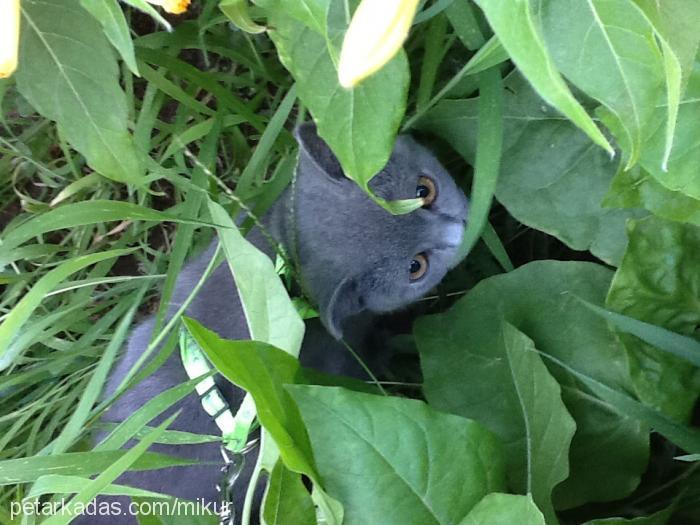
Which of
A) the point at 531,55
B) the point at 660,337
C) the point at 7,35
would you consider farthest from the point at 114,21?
the point at 660,337

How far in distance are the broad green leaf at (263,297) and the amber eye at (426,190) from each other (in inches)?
14.4

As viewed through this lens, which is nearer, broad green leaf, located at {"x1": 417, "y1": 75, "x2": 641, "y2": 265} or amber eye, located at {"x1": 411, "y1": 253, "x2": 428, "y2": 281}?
broad green leaf, located at {"x1": 417, "y1": 75, "x2": 641, "y2": 265}

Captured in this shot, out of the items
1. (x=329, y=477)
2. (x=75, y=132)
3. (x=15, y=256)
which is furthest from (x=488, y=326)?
(x=15, y=256)

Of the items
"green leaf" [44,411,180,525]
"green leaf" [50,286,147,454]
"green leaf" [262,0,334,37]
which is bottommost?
"green leaf" [50,286,147,454]

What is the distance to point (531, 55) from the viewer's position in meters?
0.36

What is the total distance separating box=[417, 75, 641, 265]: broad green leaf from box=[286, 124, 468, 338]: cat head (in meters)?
0.13

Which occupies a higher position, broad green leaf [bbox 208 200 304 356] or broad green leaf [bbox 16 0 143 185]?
broad green leaf [bbox 16 0 143 185]

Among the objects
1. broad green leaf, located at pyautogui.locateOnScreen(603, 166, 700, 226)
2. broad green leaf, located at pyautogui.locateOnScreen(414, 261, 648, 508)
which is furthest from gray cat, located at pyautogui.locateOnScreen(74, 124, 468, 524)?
broad green leaf, located at pyautogui.locateOnScreen(603, 166, 700, 226)

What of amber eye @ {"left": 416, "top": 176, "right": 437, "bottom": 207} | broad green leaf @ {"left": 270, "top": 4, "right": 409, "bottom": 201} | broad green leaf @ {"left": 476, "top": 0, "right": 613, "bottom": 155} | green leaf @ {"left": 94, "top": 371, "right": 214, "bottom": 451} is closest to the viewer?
broad green leaf @ {"left": 476, "top": 0, "right": 613, "bottom": 155}

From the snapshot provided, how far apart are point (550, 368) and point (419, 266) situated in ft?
0.87

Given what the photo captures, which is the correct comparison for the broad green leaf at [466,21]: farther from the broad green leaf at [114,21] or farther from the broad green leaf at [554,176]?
the broad green leaf at [114,21]

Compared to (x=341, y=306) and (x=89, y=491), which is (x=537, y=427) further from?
(x=89, y=491)

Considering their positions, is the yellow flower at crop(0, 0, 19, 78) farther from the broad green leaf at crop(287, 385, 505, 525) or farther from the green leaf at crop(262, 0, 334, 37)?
the broad green leaf at crop(287, 385, 505, 525)

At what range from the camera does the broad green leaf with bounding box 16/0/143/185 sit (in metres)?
0.70
